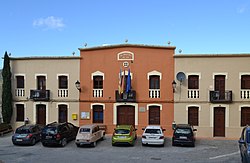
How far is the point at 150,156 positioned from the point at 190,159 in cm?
237

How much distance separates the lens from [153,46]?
75.0 feet

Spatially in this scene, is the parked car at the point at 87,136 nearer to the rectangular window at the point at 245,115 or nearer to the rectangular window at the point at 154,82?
the rectangular window at the point at 154,82

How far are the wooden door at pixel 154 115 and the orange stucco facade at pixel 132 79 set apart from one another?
28 cm

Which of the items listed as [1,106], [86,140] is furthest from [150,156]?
[1,106]

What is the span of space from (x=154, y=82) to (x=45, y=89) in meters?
10.4

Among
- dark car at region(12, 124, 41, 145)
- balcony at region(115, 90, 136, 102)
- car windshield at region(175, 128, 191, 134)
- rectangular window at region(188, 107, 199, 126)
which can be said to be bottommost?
dark car at region(12, 124, 41, 145)

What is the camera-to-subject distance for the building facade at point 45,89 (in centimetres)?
2377

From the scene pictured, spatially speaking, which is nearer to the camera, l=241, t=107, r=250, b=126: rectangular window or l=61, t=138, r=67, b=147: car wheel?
l=61, t=138, r=67, b=147: car wheel

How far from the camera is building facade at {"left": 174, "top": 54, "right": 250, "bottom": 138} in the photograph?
2178cm

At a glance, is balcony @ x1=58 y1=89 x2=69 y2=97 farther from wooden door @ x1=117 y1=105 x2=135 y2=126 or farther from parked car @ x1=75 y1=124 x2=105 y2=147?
parked car @ x1=75 y1=124 x2=105 y2=147

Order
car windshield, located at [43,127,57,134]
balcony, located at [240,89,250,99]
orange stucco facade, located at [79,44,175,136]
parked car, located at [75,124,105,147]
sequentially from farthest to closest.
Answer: orange stucco facade, located at [79,44,175,136] < balcony, located at [240,89,250,99] < car windshield, located at [43,127,57,134] < parked car, located at [75,124,105,147]

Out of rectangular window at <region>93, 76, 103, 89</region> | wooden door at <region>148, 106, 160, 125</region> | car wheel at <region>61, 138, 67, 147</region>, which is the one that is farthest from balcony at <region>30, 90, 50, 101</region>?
wooden door at <region>148, 106, 160, 125</region>

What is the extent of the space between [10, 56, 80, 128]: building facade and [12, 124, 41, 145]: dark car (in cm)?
464

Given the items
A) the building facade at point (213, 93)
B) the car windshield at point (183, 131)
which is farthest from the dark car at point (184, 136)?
the building facade at point (213, 93)
